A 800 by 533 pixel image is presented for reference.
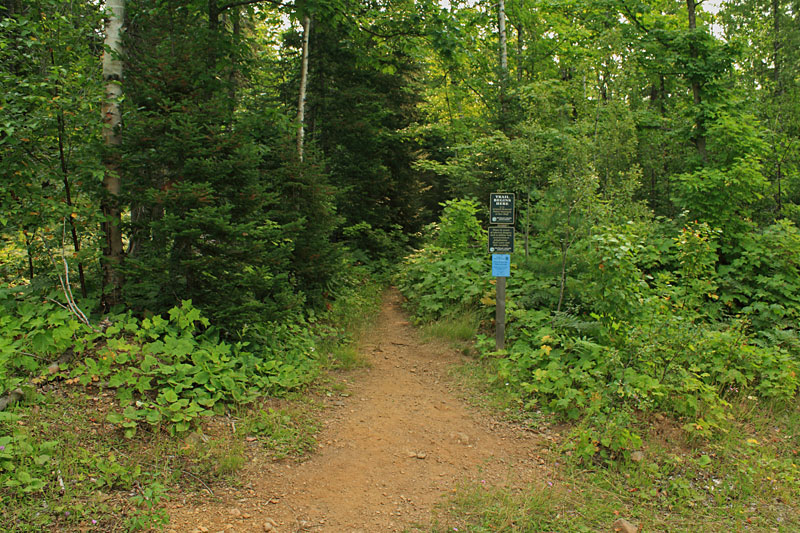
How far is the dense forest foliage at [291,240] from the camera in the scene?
180 inches

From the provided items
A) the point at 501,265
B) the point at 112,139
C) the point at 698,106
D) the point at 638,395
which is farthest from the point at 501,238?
the point at 698,106

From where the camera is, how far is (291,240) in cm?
729

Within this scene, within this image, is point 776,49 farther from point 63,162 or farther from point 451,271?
point 63,162

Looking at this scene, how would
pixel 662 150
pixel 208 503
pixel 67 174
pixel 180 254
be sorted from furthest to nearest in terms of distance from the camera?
1. pixel 662 150
2. pixel 180 254
3. pixel 67 174
4. pixel 208 503

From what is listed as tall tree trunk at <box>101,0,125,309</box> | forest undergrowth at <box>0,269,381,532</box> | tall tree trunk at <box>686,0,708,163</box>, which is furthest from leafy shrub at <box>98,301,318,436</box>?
tall tree trunk at <box>686,0,708,163</box>

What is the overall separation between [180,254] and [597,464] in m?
4.85

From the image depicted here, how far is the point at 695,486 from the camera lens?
4.28 meters

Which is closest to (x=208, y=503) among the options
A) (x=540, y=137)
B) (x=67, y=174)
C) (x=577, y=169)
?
(x=67, y=174)

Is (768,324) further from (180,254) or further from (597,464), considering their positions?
(180,254)

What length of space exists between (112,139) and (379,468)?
4590 millimetres

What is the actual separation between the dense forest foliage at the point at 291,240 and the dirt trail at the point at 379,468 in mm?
740

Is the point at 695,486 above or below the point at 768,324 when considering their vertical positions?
below

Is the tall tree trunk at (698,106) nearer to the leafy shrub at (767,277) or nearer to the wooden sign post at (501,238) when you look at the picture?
the leafy shrub at (767,277)

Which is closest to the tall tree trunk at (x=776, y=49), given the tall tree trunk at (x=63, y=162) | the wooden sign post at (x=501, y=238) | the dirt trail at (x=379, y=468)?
the wooden sign post at (x=501, y=238)
